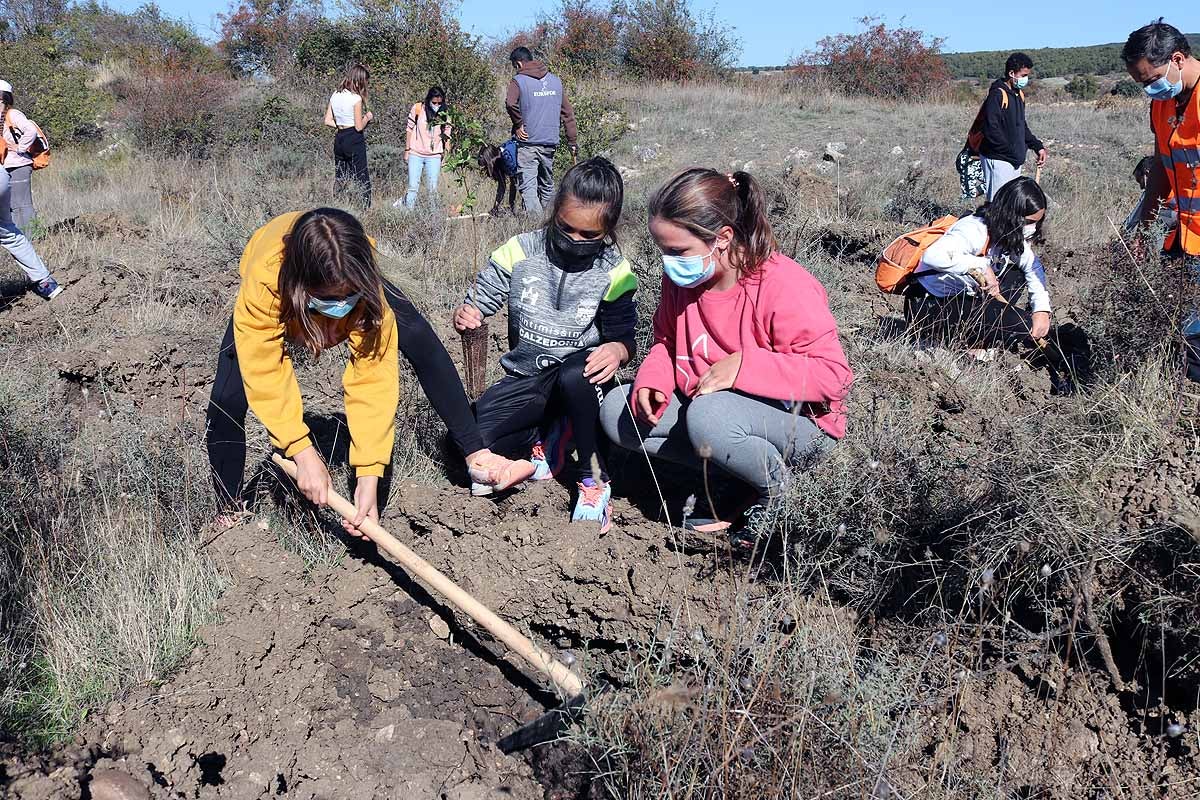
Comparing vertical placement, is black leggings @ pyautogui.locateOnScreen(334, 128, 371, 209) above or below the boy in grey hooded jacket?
above

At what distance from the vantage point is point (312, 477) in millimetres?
2781

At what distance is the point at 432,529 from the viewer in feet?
10.7

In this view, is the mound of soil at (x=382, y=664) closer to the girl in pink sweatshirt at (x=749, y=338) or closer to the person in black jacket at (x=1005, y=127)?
the girl in pink sweatshirt at (x=749, y=338)

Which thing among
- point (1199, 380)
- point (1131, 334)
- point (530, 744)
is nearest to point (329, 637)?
point (530, 744)

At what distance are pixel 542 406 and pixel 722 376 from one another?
2.87ft

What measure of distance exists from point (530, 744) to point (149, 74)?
21926 mm

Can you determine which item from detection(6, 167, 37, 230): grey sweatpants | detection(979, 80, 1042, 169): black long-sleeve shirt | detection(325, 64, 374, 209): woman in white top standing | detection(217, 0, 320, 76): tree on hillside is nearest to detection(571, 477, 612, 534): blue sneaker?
detection(979, 80, 1042, 169): black long-sleeve shirt

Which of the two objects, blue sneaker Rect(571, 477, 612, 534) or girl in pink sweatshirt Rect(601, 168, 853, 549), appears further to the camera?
blue sneaker Rect(571, 477, 612, 534)

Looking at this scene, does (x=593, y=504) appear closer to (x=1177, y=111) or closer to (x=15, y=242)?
(x=1177, y=111)

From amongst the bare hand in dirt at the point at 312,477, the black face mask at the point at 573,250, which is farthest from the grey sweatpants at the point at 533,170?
the bare hand in dirt at the point at 312,477

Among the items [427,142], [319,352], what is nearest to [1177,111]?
[319,352]

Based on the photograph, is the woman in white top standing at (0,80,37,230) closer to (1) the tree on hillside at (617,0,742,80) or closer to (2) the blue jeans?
(2) the blue jeans

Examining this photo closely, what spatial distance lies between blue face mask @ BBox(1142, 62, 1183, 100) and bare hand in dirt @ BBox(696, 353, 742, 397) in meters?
2.96

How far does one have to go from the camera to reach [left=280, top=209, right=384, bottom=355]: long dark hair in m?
2.49
